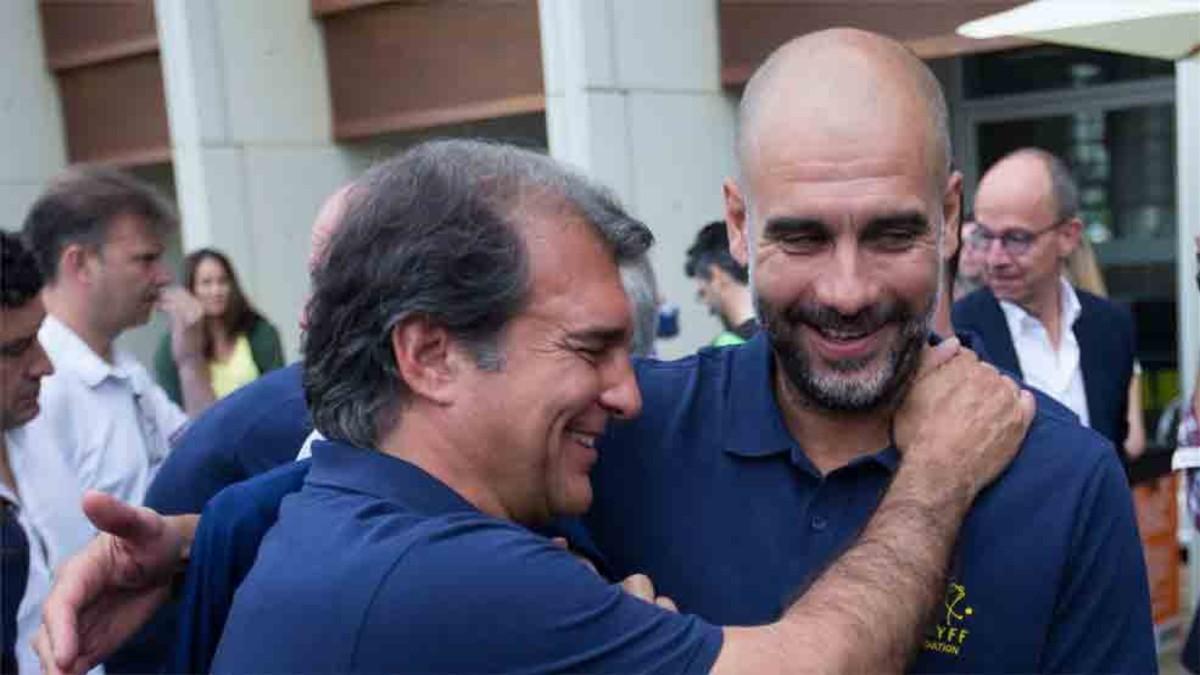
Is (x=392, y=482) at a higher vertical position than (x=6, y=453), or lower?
higher

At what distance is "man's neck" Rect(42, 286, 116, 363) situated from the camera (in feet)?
11.6

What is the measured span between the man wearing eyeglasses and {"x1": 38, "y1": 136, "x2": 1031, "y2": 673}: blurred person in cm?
243

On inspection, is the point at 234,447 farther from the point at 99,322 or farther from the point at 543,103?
the point at 543,103

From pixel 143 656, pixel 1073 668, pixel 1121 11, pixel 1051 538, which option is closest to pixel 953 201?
pixel 1051 538

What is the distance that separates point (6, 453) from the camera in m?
2.86

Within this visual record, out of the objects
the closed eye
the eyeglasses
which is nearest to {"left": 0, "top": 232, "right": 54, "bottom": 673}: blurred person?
the closed eye

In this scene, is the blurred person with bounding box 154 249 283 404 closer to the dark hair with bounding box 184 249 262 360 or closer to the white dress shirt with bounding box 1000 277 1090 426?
the dark hair with bounding box 184 249 262 360

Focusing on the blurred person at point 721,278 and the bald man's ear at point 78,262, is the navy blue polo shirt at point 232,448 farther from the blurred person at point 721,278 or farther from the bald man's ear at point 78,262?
the blurred person at point 721,278

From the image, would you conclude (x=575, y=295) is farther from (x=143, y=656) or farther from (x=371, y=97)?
(x=371, y=97)

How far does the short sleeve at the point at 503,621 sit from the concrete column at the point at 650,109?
517 centimetres

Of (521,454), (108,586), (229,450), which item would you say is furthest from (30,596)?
(521,454)

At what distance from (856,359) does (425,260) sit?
558 millimetres

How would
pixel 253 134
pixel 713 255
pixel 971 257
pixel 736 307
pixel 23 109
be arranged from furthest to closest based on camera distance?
1. pixel 23 109
2. pixel 253 134
3. pixel 713 255
4. pixel 736 307
5. pixel 971 257

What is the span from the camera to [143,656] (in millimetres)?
2307
